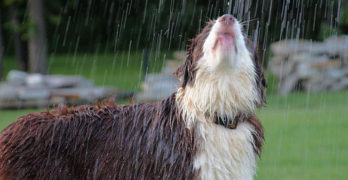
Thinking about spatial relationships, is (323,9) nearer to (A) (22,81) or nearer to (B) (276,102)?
(B) (276,102)

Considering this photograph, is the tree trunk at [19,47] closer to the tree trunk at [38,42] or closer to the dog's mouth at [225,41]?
the tree trunk at [38,42]

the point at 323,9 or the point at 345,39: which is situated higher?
the point at 323,9

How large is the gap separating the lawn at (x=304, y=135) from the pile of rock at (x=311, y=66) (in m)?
0.58

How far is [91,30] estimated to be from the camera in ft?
84.5

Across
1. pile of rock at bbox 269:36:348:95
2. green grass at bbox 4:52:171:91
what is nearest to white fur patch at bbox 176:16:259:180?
pile of rock at bbox 269:36:348:95

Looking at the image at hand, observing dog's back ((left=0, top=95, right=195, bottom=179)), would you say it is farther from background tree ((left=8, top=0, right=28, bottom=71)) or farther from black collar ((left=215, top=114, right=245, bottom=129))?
background tree ((left=8, top=0, right=28, bottom=71))

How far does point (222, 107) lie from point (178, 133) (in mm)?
363

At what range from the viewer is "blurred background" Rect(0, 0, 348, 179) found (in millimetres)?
8689

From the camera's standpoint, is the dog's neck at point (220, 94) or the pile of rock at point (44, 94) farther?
the pile of rock at point (44, 94)

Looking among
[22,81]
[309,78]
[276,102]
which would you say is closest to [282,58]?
[309,78]

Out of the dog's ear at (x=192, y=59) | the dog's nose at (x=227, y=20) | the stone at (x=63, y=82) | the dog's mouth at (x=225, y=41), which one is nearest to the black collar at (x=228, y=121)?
the dog's ear at (x=192, y=59)

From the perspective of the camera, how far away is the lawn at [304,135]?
7175 millimetres

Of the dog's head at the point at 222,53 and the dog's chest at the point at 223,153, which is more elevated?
the dog's head at the point at 222,53

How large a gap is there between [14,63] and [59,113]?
22776 millimetres
